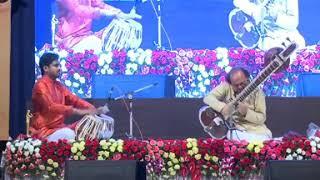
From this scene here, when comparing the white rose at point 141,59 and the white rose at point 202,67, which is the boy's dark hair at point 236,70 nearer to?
the white rose at point 202,67

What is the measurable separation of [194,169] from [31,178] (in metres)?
1.41

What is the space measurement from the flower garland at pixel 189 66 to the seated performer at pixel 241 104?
65 millimetres

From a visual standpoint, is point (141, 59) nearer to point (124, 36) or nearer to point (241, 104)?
point (124, 36)

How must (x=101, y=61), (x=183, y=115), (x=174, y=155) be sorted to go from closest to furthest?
1. (x=174, y=155)
2. (x=183, y=115)
3. (x=101, y=61)

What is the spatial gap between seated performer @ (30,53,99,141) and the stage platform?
32 centimetres

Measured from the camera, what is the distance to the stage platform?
17.6 feet

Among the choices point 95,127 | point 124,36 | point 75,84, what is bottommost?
point 95,127

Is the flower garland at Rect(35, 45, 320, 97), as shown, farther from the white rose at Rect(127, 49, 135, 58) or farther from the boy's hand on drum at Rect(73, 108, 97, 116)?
the boy's hand on drum at Rect(73, 108, 97, 116)

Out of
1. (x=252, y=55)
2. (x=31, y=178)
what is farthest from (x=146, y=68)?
(x=31, y=178)

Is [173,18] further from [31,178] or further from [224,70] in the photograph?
[31,178]

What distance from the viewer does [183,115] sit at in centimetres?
541

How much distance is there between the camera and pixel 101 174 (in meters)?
4.06

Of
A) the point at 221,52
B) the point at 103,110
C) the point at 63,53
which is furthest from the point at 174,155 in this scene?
the point at 63,53

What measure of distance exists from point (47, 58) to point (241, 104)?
6.24 feet
